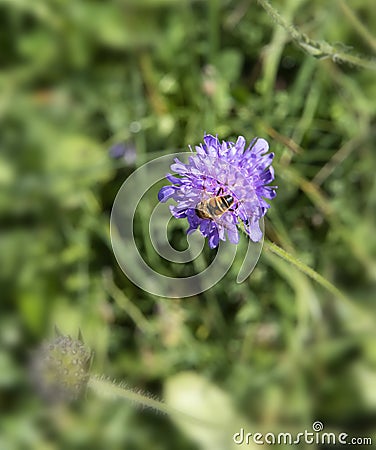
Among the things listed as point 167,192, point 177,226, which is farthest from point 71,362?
point 177,226

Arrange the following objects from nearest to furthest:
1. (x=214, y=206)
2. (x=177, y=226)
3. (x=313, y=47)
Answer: (x=214, y=206), (x=313, y=47), (x=177, y=226)

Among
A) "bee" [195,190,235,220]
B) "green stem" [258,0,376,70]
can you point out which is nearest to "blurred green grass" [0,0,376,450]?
"green stem" [258,0,376,70]

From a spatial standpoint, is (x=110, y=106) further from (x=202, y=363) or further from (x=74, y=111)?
(x=202, y=363)

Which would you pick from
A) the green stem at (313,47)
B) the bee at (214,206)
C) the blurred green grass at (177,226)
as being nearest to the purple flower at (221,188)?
the bee at (214,206)

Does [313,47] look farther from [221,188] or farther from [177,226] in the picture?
[177,226]

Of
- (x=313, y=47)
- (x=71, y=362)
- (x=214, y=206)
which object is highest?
(x=313, y=47)

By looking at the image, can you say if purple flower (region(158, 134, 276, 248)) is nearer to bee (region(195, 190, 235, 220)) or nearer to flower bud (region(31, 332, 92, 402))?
bee (region(195, 190, 235, 220))

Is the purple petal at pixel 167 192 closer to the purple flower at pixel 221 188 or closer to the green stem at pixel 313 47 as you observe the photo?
the purple flower at pixel 221 188
